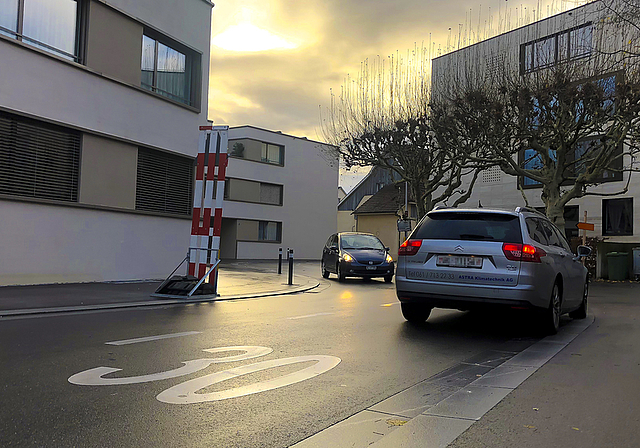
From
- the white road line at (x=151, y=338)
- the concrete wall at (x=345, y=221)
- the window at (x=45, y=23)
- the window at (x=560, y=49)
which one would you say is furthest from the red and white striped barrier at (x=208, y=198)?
the concrete wall at (x=345, y=221)

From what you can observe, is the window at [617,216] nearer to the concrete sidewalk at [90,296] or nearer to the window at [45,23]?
the concrete sidewalk at [90,296]

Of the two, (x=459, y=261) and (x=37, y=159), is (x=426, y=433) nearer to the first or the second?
(x=459, y=261)

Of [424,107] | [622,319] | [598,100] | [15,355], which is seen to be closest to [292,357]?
[15,355]

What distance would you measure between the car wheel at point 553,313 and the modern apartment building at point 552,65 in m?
16.9

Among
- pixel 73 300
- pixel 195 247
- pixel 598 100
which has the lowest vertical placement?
pixel 73 300

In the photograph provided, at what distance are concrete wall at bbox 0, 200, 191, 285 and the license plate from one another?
9.74 metres

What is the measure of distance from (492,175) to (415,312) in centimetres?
3336

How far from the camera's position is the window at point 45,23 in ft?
43.5

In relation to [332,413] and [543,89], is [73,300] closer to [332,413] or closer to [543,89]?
[332,413]

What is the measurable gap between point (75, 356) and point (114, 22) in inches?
481

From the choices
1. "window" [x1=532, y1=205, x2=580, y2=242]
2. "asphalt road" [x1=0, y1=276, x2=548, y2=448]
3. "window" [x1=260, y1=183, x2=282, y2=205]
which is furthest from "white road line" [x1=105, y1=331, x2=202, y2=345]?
"window" [x1=260, y1=183, x2=282, y2=205]

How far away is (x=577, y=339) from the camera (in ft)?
26.3

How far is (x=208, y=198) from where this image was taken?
13086mm

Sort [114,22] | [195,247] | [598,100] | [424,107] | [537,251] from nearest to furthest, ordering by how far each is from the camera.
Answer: [537,251], [195,247], [114,22], [598,100], [424,107]
